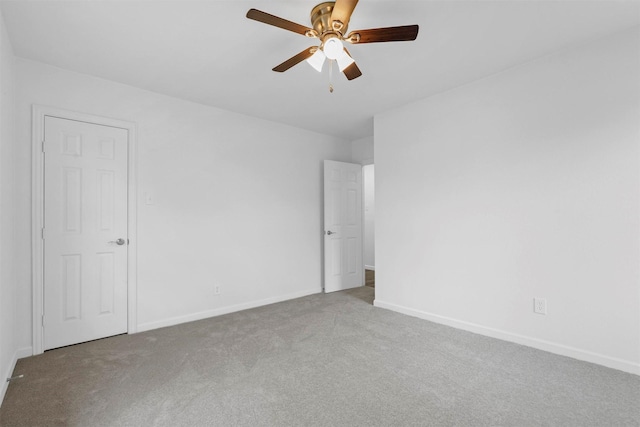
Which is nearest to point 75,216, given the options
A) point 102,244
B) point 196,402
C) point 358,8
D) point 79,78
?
point 102,244

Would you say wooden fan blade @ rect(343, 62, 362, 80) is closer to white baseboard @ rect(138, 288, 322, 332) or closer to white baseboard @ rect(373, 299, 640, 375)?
white baseboard @ rect(373, 299, 640, 375)

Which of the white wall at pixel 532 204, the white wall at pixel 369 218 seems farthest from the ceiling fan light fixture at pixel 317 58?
the white wall at pixel 369 218

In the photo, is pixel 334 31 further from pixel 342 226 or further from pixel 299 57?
pixel 342 226

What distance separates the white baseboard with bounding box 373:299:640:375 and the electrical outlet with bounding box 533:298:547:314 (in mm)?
243

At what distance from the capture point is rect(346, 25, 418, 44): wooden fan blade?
5.62 ft

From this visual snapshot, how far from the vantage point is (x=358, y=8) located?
76.8 inches

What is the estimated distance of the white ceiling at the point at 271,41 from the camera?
194 cm

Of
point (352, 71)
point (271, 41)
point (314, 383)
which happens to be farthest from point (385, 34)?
point (314, 383)

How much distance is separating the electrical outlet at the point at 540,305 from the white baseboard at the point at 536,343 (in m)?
0.24

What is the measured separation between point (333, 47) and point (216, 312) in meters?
3.08

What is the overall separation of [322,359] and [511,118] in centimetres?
269

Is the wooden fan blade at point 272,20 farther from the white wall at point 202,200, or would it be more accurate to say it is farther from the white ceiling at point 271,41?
the white wall at point 202,200

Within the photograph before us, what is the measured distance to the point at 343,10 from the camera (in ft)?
5.44

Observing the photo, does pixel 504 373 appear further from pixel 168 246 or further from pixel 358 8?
pixel 168 246
